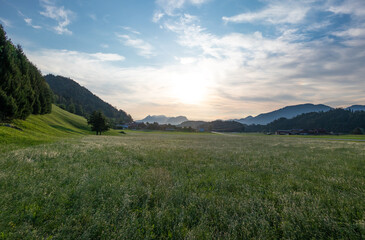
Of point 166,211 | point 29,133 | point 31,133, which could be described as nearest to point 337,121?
point 166,211

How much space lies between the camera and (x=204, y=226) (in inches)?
135

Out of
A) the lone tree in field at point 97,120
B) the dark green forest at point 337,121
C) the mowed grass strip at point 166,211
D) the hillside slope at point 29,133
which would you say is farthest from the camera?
the dark green forest at point 337,121

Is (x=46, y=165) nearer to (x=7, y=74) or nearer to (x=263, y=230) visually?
(x=263, y=230)

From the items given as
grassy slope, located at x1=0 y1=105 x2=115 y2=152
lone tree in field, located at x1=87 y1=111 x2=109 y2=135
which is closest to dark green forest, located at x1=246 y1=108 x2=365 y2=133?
lone tree in field, located at x1=87 y1=111 x2=109 y2=135

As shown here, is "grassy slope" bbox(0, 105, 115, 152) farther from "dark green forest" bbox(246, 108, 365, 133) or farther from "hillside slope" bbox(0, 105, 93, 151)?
"dark green forest" bbox(246, 108, 365, 133)

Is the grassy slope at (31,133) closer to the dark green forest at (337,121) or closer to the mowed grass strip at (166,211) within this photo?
the mowed grass strip at (166,211)

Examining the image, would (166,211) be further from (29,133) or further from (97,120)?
(97,120)

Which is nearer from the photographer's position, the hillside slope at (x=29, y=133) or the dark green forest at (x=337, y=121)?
the hillside slope at (x=29, y=133)

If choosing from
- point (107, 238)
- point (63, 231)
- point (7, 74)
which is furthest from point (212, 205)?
point (7, 74)

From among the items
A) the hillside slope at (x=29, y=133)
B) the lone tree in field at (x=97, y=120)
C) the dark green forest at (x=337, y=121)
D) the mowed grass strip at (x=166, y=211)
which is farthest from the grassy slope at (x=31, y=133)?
the dark green forest at (x=337, y=121)

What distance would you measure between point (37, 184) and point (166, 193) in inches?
170

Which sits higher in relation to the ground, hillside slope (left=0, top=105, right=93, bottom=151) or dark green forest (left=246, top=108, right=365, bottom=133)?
dark green forest (left=246, top=108, right=365, bottom=133)

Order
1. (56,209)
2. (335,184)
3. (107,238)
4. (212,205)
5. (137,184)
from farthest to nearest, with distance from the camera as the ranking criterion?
1. (335,184)
2. (137,184)
3. (212,205)
4. (56,209)
5. (107,238)

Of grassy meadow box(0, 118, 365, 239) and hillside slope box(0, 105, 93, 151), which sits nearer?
grassy meadow box(0, 118, 365, 239)
